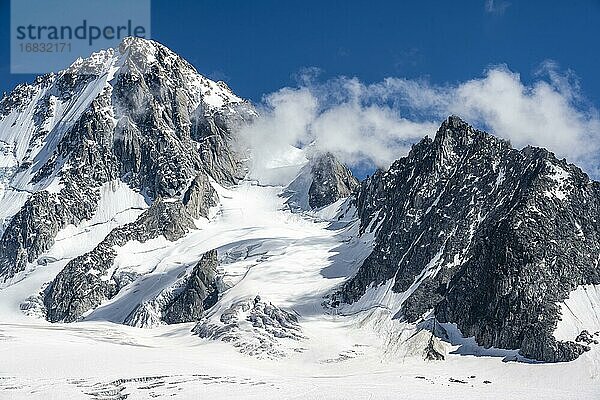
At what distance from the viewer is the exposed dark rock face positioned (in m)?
143

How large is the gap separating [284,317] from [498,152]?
246 ft

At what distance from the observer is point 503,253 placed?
15162cm

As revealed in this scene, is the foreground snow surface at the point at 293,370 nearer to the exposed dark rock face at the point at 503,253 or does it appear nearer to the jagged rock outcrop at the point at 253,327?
the jagged rock outcrop at the point at 253,327

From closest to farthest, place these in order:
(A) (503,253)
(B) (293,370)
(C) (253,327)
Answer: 1. (B) (293,370)
2. (A) (503,253)
3. (C) (253,327)

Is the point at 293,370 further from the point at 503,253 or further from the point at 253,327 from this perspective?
the point at 503,253

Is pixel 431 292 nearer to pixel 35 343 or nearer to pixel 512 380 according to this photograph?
pixel 512 380

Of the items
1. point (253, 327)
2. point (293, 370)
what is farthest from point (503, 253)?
point (253, 327)

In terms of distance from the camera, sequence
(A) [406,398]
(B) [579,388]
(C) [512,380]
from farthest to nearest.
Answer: (C) [512,380] → (B) [579,388] → (A) [406,398]

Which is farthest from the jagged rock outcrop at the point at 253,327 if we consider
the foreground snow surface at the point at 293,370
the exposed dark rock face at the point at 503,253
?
the exposed dark rock face at the point at 503,253

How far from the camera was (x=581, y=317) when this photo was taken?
140 meters

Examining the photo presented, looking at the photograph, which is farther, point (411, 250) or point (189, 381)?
point (411, 250)

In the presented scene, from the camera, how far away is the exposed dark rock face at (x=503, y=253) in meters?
143

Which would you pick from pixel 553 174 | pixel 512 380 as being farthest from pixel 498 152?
pixel 512 380

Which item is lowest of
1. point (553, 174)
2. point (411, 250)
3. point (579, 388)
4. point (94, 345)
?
point (579, 388)
